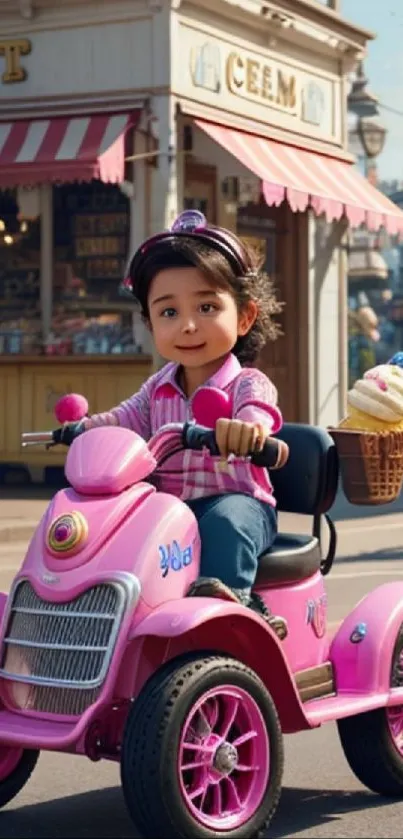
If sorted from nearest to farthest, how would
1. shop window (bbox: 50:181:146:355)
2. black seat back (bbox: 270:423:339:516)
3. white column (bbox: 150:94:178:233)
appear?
black seat back (bbox: 270:423:339:516) → white column (bbox: 150:94:178:233) → shop window (bbox: 50:181:146:355)

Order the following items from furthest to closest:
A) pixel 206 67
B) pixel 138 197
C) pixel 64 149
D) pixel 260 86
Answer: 1. pixel 260 86
2. pixel 206 67
3. pixel 138 197
4. pixel 64 149

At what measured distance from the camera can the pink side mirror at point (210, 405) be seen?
4402mm

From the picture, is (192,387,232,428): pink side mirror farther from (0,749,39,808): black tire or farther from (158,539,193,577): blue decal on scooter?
(0,749,39,808): black tire

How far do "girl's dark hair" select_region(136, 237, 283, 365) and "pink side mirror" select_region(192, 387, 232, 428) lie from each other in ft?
2.32

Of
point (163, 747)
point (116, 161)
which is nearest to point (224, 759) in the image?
point (163, 747)

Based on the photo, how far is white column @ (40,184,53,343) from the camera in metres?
16.3

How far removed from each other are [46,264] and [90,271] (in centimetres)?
44

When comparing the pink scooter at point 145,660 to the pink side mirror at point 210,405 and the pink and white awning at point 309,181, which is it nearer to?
the pink side mirror at point 210,405

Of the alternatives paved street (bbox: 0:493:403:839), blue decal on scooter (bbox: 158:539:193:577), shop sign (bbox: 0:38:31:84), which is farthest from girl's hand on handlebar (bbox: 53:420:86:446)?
shop sign (bbox: 0:38:31:84)

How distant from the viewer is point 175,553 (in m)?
4.49

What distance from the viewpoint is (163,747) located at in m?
4.10

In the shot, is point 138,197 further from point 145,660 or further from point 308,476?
point 145,660

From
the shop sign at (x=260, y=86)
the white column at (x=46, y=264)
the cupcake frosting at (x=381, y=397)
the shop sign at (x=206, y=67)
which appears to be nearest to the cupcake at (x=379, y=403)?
the cupcake frosting at (x=381, y=397)

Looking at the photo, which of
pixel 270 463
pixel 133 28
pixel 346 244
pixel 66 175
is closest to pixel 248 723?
pixel 270 463
